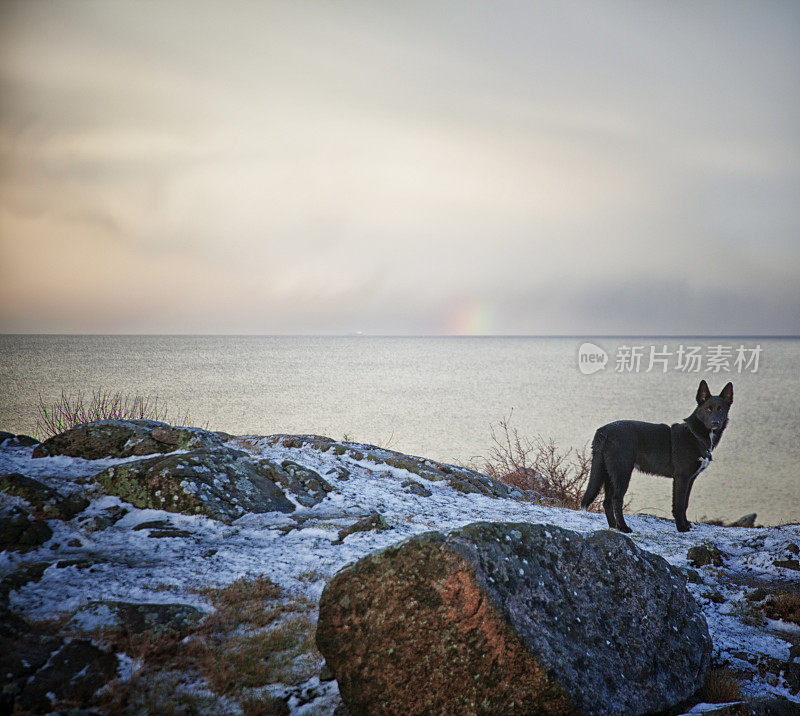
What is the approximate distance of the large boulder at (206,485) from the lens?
738cm

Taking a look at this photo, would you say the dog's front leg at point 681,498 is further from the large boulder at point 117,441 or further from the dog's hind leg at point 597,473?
the large boulder at point 117,441

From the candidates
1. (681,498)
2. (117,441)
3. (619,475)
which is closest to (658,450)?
(619,475)

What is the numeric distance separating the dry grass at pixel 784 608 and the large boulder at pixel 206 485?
6.48 m

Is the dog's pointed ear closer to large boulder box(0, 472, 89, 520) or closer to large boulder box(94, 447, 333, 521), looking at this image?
large boulder box(94, 447, 333, 521)

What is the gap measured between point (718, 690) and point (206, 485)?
6.75 metres

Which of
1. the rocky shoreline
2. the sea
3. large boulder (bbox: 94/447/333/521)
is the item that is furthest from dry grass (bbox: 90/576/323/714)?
the sea

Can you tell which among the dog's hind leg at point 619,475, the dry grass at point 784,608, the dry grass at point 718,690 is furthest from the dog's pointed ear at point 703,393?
the dry grass at point 718,690

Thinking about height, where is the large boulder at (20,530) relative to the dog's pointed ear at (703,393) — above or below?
below

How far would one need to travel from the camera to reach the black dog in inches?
375

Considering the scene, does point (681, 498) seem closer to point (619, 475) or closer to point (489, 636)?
point (619, 475)

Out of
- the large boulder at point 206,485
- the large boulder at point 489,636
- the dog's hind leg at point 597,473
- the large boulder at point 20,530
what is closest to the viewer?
the large boulder at point 489,636

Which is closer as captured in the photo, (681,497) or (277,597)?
(277,597)

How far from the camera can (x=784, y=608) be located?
18.4ft

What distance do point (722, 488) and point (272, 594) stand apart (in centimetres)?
2371
